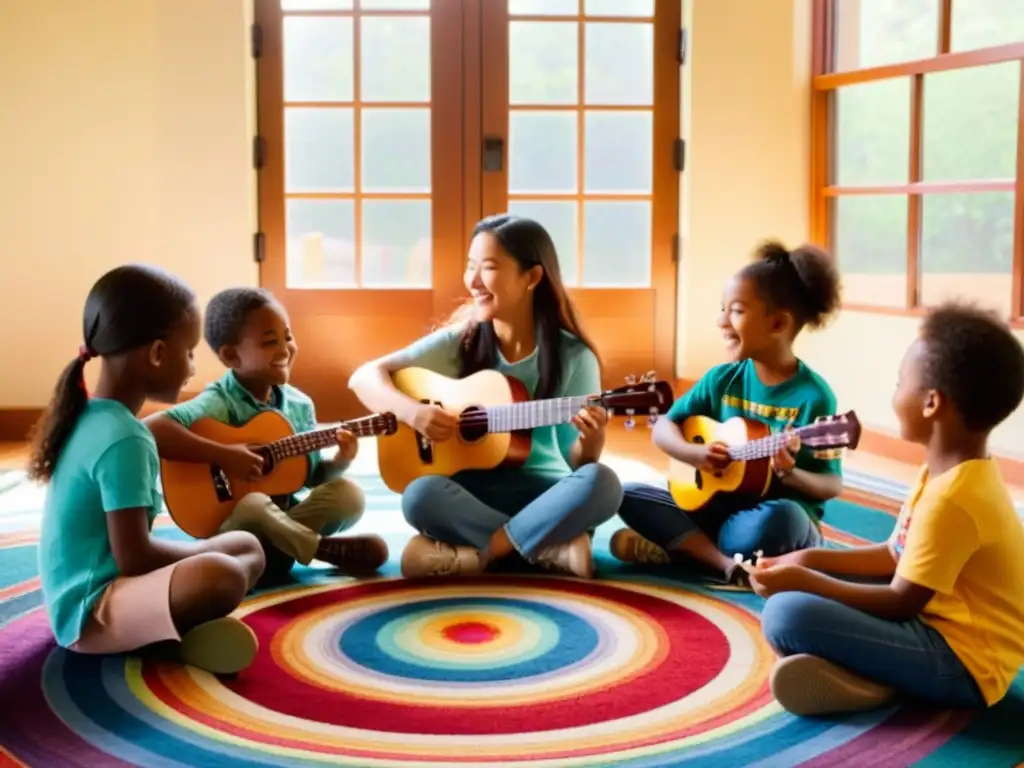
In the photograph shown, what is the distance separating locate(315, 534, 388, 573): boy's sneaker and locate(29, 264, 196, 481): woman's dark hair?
748 mm

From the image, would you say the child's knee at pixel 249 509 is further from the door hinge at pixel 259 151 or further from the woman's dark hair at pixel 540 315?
the door hinge at pixel 259 151

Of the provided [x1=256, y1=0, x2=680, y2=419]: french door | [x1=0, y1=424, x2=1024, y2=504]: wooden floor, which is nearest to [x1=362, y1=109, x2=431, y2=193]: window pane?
[x1=256, y1=0, x2=680, y2=419]: french door

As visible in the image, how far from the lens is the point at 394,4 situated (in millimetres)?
4570

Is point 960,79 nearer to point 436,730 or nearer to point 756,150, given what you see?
point 756,150

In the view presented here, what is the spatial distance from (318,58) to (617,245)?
50.7 inches

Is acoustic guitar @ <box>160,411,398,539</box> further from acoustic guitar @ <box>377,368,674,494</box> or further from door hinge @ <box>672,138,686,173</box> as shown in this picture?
door hinge @ <box>672,138,686,173</box>

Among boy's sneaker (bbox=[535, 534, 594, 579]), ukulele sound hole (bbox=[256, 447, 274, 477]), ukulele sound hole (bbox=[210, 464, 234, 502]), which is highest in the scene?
ukulele sound hole (bbox=[256, 447, 274, 477])

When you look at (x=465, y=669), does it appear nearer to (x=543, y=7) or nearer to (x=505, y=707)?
(x=505, y=707)

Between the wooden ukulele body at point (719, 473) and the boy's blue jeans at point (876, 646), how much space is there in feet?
2.08

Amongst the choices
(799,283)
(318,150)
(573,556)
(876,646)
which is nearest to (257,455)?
(573,556)

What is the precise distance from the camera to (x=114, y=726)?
1811 mm

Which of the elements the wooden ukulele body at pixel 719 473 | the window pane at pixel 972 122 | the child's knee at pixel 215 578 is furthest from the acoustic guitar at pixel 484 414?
the window pane at pixel 972 122

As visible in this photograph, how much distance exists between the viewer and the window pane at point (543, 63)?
4602mm

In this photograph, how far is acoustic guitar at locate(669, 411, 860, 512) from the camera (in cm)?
216
